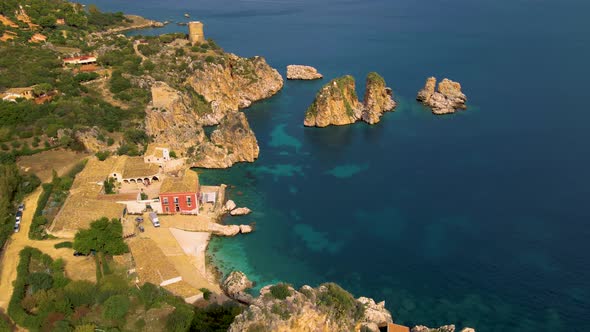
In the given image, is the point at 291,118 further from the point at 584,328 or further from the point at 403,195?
the point at 584,328

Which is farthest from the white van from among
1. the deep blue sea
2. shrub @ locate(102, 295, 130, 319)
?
shrub @ locate(102, 295, 130, 319)

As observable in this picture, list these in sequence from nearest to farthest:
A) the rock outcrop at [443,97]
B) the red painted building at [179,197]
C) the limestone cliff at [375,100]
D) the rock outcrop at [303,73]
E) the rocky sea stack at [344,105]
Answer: the red painted building at [179,197]
the rocky sea stack at [344,105]
the limestone cliff at [375,100]
the rock outcrop at [443,97]
the rock outcrop at [303,73]

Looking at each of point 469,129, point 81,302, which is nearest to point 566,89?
point 469,129

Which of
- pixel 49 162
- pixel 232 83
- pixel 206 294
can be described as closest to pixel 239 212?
pixel 206 294

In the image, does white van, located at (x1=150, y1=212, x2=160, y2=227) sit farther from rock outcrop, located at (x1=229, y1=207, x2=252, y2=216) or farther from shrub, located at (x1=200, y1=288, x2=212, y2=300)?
shrub, located at (x1=200, y1=288, x2=212, y2=300)

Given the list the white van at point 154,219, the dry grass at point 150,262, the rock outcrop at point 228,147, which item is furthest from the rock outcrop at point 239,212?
the rock outcrop at point 228,147

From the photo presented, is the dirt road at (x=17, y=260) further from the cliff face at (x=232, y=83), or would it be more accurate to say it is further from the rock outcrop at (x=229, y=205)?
the cliff face at (x=232, y=83)
